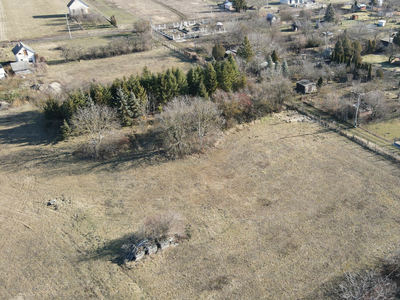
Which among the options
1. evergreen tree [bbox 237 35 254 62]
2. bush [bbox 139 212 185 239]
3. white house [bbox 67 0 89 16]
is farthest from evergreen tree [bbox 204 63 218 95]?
white house [bbox 67 0 89 16]

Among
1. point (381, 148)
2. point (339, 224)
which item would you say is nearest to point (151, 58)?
point (381, 148)

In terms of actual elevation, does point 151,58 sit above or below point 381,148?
above

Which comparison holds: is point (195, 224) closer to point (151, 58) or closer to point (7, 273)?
point (7, 273)

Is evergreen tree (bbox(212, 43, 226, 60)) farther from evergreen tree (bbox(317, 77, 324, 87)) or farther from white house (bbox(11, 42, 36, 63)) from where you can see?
white house (bbox(11, 42, 36, 63))

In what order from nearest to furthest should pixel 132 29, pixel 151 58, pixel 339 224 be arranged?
pixel 339 224 < pixel 151 58 < pixel 132 29

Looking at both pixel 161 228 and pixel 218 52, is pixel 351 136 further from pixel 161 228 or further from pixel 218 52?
pixel 218 52
